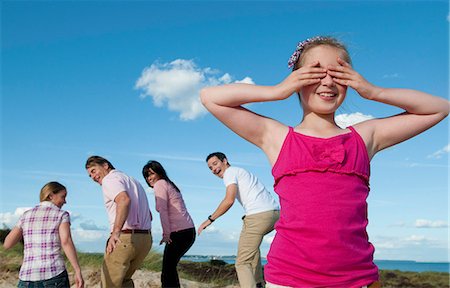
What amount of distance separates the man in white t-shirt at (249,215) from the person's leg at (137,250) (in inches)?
41.0

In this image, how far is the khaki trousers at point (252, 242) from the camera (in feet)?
23.0

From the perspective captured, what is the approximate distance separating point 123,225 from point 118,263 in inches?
16.7

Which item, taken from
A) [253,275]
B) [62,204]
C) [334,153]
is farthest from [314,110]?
[253,275]

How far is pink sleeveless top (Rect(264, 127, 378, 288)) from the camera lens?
225 centimetres

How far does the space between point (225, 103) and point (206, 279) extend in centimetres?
891

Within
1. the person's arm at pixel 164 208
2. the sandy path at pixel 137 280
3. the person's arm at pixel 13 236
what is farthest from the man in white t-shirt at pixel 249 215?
the sandy path at pixel 137 280

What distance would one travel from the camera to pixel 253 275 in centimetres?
700

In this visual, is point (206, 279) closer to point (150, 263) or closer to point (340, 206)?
point (150, 263)

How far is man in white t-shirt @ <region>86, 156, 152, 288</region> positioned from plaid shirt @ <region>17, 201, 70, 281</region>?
1.91 ft

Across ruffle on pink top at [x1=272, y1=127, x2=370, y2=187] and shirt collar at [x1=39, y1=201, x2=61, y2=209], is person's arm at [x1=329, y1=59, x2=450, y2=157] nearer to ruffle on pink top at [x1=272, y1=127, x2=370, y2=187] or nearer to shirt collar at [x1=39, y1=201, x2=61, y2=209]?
ruffle on pink top at [x1=272, y1=127, x2=370, y2=187]

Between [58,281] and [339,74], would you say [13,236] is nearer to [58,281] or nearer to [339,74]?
[58,281]

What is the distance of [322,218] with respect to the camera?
2262mm

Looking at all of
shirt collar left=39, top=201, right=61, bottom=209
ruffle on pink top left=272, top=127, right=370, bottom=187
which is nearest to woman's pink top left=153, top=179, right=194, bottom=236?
shirt collar left=39, top=201, right=61, bottom=209

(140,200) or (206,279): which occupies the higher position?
(140,200)
